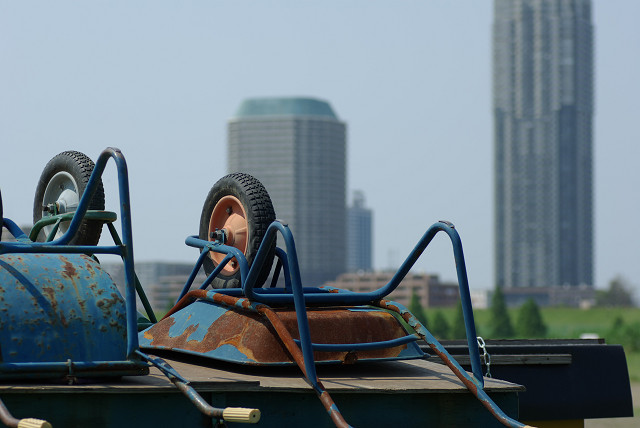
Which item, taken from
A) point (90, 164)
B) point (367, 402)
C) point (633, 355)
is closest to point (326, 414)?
point (367, 402)

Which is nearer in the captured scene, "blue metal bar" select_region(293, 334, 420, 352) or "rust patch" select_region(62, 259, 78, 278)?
"rust patch" select_region(62, 259, 78, 278)

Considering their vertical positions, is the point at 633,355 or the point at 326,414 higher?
the point at 326,414

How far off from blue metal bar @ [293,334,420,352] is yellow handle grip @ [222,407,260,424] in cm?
89

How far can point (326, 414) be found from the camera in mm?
4617

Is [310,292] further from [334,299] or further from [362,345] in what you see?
[362,345]

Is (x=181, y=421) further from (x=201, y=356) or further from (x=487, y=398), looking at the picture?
(x=487, y=398)

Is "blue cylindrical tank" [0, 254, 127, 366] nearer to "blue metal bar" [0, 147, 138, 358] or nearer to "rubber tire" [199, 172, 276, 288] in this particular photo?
"blue metal bar" [0, 147, 138, 358]

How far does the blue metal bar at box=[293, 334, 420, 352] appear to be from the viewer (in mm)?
4996

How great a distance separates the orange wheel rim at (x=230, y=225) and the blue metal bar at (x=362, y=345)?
130 centimetres

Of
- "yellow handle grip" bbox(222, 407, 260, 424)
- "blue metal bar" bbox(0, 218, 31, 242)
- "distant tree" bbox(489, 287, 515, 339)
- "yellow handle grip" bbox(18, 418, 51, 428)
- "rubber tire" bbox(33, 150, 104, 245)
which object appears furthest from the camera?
"distant tree" bbox(489, 287, 515, 339)

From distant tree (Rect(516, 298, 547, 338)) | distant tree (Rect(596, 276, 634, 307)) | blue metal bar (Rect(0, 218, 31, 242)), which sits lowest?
distant tree (Rect(596, 276, 634, 307))

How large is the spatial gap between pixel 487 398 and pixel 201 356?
1346 mm

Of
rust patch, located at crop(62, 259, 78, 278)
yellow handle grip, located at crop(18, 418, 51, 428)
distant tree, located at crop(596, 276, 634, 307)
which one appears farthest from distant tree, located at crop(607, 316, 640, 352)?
distant tree, located at crop(596, 276, 634, 307)

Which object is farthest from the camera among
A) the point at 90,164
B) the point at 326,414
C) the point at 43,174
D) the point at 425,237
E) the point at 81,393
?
the point at 43,174
